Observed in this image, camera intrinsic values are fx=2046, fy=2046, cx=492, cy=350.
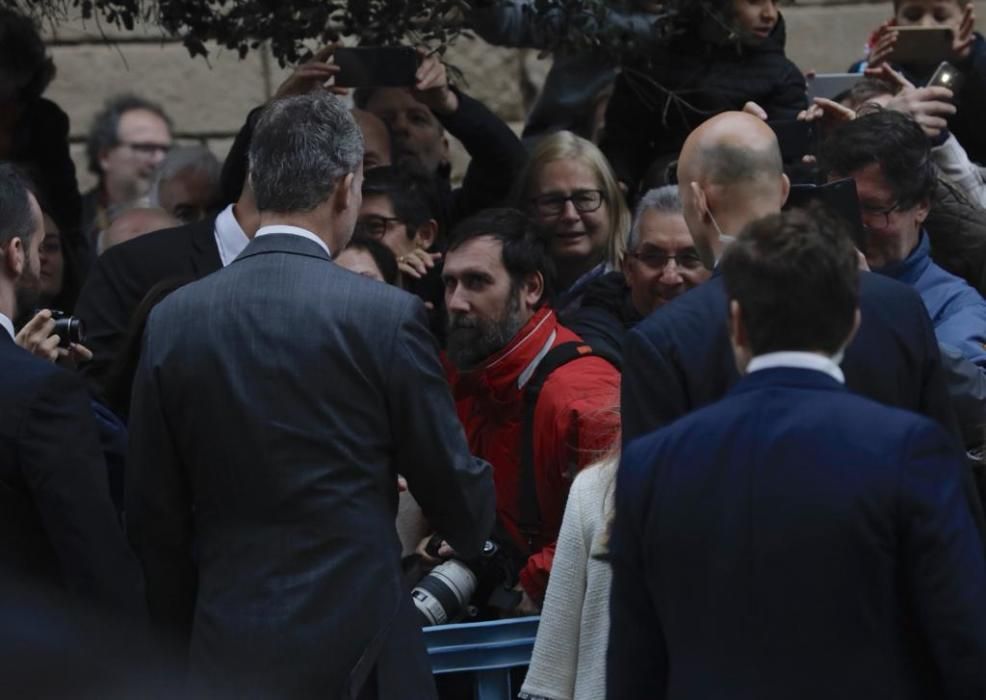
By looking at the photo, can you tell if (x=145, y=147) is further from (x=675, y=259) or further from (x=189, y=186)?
(x=675, y=259)

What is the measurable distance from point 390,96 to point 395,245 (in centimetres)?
77

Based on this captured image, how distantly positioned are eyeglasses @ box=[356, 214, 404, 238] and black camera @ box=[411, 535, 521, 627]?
4.91 feet

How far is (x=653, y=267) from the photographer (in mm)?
5414

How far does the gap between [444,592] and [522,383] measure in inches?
24.0

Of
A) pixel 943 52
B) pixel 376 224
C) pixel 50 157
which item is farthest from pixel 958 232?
pixel 50 157

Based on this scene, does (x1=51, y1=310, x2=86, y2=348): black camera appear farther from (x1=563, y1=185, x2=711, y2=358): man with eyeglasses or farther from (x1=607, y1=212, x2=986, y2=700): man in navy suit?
(x1=607, y1=212, x2=986, y2=700): man in navy suit

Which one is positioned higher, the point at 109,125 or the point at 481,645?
the point at 481,645

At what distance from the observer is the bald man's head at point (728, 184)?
12.6 feet

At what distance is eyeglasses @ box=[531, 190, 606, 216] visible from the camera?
6020 mm

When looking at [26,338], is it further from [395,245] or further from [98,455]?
[395,245]

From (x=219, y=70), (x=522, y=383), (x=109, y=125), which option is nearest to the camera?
(x=522, y=383)

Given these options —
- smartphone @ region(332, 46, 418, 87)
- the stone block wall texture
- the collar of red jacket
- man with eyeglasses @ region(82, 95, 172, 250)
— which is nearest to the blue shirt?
the collar of red jacket

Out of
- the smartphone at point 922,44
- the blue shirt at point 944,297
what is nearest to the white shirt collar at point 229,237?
the blue shirt at point 944,297

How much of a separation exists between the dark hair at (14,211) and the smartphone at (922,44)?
2876 mm
